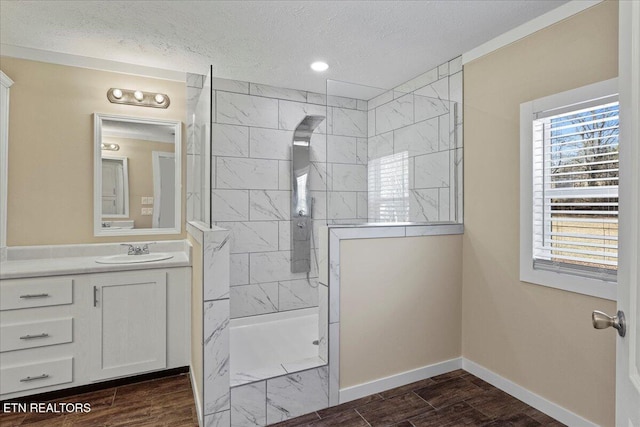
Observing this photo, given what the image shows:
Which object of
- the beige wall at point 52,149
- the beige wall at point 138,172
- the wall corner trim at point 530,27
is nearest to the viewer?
the wall corner trim at point 530,27

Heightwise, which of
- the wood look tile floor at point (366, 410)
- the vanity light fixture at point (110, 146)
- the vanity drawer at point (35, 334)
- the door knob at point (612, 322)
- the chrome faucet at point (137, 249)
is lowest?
the wood look tile floor at point (366, 410)

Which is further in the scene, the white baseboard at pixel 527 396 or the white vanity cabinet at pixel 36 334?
the white vanity cabinet at pixel 36 334

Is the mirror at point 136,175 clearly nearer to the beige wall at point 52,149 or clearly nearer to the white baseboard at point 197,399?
the beige wall at point 52,149

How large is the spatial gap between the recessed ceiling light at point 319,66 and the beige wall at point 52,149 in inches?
65.1

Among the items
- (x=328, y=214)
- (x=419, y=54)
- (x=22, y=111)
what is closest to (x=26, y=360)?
(x=22, y=111)

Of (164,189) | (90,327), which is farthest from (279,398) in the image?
(164,189)

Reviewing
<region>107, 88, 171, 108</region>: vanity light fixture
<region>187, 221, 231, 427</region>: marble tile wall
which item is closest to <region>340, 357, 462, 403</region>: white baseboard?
<region>187, 221, 231, 427</region>: marble tile wall

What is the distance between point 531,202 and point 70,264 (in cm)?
317

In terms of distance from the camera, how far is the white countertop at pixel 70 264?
2311mm

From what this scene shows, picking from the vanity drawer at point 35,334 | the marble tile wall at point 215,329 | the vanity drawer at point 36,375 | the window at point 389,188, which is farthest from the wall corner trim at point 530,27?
the vanity drawer at point 36,375

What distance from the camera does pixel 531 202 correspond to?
2.19m

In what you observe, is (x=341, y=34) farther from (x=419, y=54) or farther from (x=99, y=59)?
(x=99, y=59)

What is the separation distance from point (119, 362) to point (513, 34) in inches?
138

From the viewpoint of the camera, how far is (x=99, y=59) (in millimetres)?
2871
